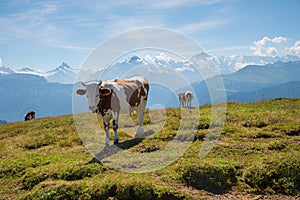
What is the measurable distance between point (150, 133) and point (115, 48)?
6.50 m

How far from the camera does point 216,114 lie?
69.3ft

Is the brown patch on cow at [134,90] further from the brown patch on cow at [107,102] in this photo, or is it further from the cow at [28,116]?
the cow at [28,116]

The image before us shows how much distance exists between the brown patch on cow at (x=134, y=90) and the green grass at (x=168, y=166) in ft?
7.19

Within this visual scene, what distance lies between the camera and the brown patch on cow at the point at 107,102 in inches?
609

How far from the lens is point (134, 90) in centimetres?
1812

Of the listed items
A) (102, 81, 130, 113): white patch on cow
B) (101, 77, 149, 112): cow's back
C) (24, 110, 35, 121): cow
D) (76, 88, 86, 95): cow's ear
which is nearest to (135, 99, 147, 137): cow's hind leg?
(101, 77, 149, 112): cow's back

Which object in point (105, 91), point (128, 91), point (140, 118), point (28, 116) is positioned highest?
point (128, 91)

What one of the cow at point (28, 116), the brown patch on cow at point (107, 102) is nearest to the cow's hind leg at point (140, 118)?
the brown patch on cow at point (107, 102)

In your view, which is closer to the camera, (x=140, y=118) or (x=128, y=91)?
(x=128, y=91)

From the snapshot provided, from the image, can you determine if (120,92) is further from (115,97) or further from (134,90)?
Result: (134,90)

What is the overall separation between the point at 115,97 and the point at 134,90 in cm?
215

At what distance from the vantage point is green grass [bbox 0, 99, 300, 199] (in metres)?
10.0

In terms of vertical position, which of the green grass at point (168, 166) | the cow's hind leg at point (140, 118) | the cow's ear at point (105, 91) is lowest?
the green grass at point (168, 166)

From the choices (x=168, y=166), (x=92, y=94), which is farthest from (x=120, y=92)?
(x=168, y=166)
